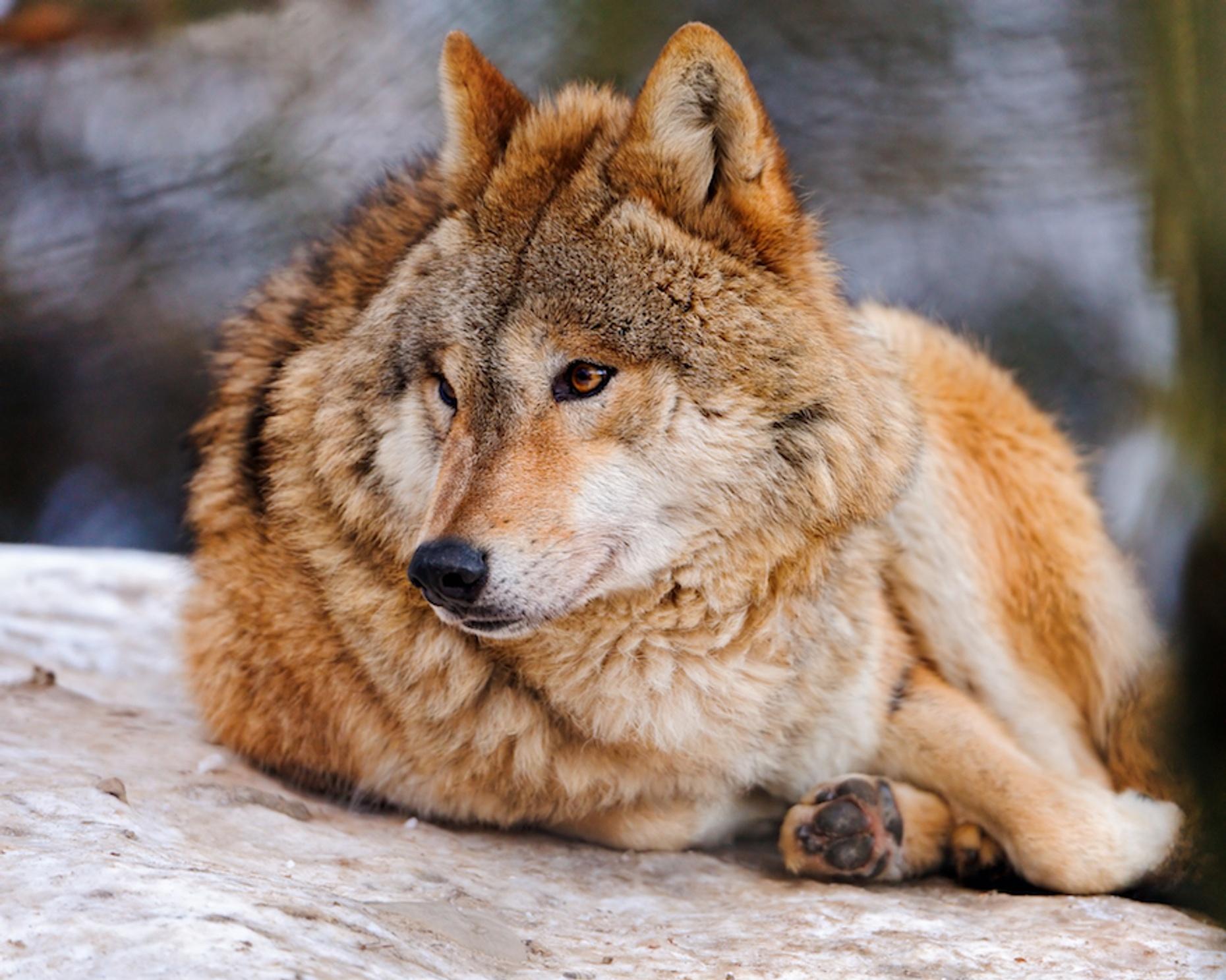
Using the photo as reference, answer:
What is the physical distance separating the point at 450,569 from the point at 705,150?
970 mm

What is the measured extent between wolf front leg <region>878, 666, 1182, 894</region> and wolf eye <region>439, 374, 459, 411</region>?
129 cm

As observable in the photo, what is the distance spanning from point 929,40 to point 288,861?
5.00 metres

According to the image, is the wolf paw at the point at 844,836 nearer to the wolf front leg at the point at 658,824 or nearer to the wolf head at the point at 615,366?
the wolf front leg at the point at 658,824

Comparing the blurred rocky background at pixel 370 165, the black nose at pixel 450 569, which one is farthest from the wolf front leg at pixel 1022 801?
the blurred rocky background at pixel 370 165

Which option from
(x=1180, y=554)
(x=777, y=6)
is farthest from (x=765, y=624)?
(x=777, y=6)

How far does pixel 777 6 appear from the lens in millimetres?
5840

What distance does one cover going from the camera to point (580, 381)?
2.35 metres

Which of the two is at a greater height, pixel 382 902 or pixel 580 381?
pixel 580 381

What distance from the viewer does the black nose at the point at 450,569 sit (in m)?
2.13

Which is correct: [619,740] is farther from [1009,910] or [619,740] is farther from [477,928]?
[1009,910]

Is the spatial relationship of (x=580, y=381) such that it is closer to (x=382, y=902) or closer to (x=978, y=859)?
(x=382, y=902)

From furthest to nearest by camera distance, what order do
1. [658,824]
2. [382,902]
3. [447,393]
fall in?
1. [658,824]
2. [447,393]
3. [382,902]

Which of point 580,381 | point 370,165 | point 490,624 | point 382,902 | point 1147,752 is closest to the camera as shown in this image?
point 382,902

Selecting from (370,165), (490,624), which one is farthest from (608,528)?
(370,165)
